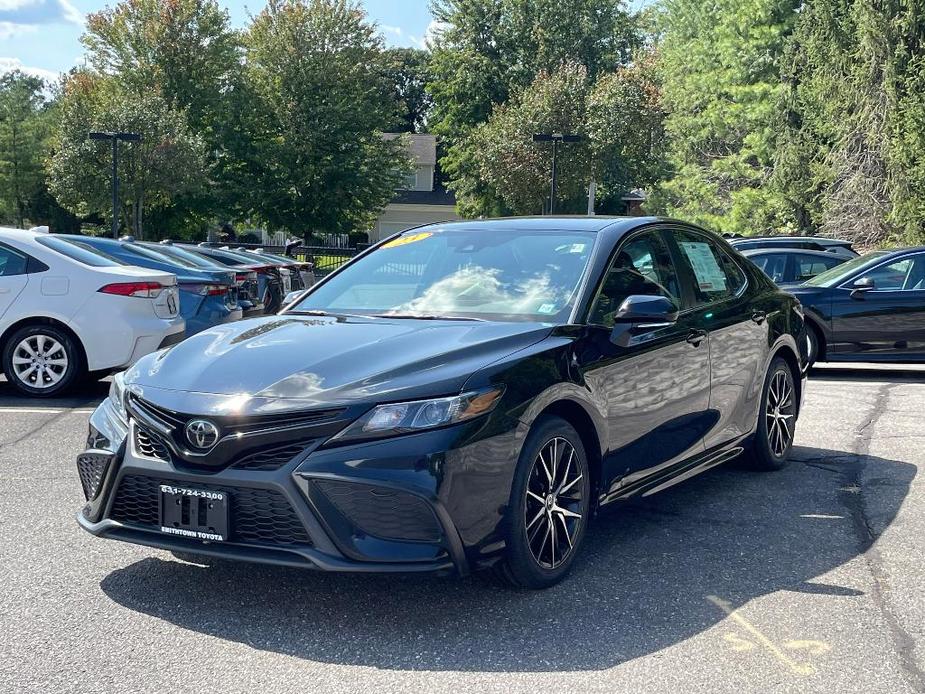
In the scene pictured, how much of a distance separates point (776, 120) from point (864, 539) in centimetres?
3566

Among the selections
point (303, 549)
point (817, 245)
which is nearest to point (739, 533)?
point (303, 549)

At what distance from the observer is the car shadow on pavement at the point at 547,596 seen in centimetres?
391

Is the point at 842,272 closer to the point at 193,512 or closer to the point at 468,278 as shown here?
the point at 468,278

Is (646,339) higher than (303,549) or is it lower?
higher

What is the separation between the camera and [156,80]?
44.5 metres

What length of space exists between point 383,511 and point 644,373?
5.75 feet

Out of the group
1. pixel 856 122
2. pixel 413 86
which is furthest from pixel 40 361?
pixel 413 86

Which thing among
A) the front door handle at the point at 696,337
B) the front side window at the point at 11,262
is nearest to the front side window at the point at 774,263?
the front side window at the point at 11,262

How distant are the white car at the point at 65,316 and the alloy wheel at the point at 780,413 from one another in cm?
559

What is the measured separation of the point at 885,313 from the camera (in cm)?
1229

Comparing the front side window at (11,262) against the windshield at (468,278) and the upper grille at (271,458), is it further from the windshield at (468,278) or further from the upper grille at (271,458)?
the upper grille at (271,458)

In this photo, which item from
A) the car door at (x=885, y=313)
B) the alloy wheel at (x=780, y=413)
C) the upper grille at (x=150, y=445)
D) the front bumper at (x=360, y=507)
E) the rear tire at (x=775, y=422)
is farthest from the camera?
the car door at (x=885, y=313)

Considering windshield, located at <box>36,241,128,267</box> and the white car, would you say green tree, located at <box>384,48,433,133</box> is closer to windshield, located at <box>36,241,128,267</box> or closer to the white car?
windshield, located at <box>36,241,128,267</box>

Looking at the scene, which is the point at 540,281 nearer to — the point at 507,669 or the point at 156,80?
the point at 507,669
